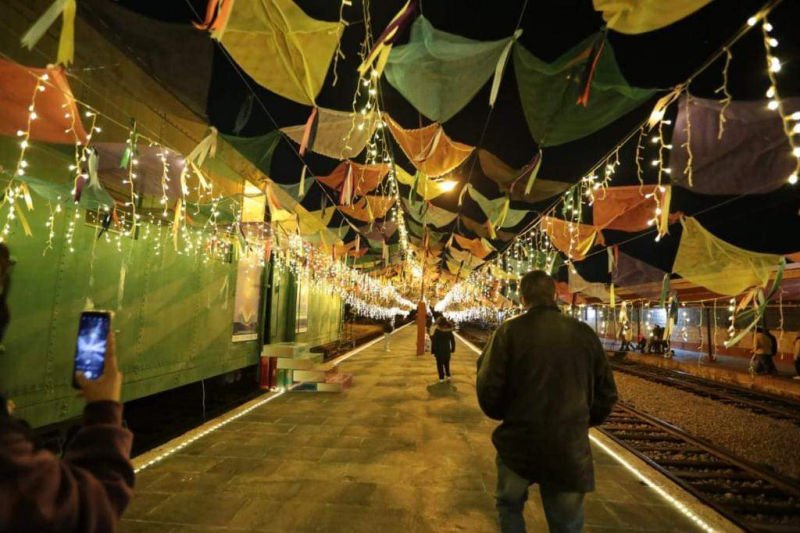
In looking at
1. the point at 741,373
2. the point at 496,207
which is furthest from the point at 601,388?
the point at 741,373

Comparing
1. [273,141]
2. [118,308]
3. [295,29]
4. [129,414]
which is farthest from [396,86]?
[129,414]

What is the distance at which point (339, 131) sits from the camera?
19.1 ft

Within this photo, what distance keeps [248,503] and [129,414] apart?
17.7 feet

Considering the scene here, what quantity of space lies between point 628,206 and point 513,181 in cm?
261

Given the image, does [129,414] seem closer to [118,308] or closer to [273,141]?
[118,308]

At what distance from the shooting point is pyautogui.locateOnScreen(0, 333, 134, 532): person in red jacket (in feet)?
2.72

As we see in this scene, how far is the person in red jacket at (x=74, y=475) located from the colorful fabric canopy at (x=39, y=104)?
3.78m

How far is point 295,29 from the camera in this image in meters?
3.63

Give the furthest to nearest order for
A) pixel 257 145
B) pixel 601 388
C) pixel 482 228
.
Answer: pixel 482 228 → pixel 257 145 → pixel 601 388

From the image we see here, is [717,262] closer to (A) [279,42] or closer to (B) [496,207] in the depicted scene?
(B) [496,207]

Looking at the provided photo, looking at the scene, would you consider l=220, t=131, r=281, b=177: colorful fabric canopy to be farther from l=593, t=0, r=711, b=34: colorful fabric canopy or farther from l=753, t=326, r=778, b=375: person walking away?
l=753, t=326, r=778, b=375: person walking away

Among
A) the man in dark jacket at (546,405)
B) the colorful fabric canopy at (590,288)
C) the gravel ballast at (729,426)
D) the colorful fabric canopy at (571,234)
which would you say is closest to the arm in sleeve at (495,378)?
the man in dark jacket at (546,405)

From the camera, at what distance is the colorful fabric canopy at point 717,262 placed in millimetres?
8555

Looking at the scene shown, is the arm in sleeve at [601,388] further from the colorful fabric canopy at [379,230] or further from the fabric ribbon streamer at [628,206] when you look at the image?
the colorful fabric canopy at [379,230]
